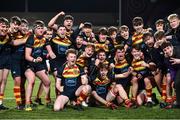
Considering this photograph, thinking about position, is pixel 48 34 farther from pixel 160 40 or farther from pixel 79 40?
pixel 160 40

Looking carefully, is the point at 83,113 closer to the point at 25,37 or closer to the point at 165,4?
the point at 25,37

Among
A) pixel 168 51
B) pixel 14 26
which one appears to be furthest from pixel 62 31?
pixel 168 51

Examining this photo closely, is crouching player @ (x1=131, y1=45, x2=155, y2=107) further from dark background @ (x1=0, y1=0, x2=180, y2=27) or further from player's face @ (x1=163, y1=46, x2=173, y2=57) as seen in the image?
dark background @ (x1=0, y1=0, x2=180, y2=27)

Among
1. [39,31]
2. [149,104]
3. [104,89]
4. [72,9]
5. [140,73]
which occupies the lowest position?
[149,104]

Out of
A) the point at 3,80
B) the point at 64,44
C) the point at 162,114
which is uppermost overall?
the point at 64,44

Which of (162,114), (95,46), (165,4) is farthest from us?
(165,4)

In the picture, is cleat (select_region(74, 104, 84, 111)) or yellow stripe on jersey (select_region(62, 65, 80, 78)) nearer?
cleat (select_region(74, 104, 84, 111))

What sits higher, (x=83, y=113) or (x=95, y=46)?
(x=95, y=46)

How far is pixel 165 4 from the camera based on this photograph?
2098 centimetres

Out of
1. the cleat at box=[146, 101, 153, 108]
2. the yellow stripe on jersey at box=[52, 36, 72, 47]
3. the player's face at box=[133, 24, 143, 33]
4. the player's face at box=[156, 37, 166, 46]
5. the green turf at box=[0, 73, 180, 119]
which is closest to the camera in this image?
the green turf at box=[0, 73, 180, 119]

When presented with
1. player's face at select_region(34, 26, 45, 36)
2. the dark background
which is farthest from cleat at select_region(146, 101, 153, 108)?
the dark background

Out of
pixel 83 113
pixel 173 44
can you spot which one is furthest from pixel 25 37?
pixel 173 44

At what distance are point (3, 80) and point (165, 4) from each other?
40.7ft

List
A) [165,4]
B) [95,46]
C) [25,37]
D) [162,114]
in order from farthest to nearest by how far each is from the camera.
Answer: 1. [165,4]
2. [95,46]
3. [25,37]
4. [162,114]
